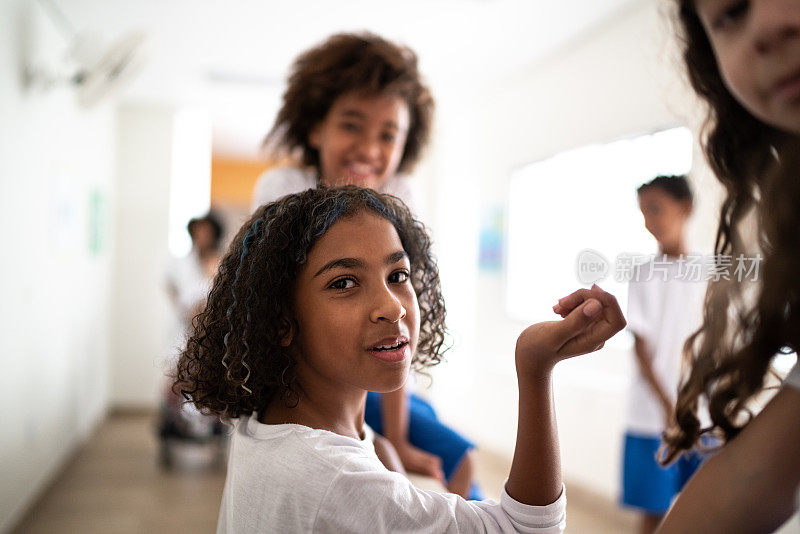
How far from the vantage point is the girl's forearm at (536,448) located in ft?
2.37

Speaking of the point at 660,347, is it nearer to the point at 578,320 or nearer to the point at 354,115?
the point at 354,115

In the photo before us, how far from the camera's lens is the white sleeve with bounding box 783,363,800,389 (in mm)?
632

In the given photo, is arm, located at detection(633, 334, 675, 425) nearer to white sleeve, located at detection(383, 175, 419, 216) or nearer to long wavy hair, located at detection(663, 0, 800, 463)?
white sleeve, located at detection(383, 175, 419, 216)

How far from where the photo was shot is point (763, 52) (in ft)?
1.81

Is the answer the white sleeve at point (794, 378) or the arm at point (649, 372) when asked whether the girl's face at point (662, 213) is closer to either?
the white sleeve at point (794, 378)

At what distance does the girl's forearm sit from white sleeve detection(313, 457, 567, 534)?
0.02 metres

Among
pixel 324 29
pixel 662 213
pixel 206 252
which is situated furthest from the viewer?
pixel 206 252

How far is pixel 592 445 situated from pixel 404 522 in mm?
3439

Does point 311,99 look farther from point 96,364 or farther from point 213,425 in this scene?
point 96,364

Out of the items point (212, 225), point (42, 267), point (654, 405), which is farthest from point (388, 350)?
point (212, 225)

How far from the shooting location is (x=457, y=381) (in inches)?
227

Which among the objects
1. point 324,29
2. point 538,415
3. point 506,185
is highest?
point 324,29

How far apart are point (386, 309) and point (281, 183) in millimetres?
641

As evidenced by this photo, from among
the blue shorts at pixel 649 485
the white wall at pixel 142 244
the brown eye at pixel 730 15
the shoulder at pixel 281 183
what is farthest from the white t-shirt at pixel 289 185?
the white wall at pixel 142 244
